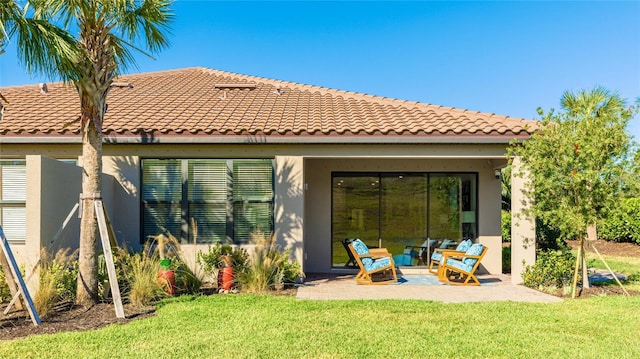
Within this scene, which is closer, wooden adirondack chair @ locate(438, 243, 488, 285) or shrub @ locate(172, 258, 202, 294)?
shrub @ locate(172, 258, 202, 294)

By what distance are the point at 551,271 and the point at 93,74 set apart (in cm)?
970

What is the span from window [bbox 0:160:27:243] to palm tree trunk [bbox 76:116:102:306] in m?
1.77

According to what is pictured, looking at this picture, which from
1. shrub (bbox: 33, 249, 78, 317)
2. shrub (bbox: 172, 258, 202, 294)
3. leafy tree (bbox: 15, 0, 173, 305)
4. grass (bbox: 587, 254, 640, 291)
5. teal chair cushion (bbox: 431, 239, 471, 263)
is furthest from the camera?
teal chair cushion (bbox: 431, 239, 471, 263)

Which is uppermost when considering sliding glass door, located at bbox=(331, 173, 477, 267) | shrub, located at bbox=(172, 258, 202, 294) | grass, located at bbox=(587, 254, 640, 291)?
sliding glass door, located at bbox=(331, 173, 477, 267)

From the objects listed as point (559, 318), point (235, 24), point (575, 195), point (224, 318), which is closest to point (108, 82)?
point (224, 318)

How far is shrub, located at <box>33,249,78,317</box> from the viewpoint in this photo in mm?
6777

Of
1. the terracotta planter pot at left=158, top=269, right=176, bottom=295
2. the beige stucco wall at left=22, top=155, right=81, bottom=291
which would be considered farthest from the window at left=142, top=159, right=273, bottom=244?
the beige stucco wall at left=22, top=155, right=81, bottom=291

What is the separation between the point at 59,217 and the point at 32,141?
2510 mm

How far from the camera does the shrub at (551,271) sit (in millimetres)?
9141

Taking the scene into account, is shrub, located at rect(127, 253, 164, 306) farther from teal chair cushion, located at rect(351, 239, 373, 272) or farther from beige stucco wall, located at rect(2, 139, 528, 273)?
teal chair cushion, located at rect(351, 239, 373, 272)

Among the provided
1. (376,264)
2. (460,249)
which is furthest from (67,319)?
(460,249)

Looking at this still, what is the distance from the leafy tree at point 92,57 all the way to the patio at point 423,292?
3839mm

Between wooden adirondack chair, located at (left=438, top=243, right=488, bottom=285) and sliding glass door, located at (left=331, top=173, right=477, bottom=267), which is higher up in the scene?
sliding glass door, located at (left=331, top=173, right=477, bottom=267)

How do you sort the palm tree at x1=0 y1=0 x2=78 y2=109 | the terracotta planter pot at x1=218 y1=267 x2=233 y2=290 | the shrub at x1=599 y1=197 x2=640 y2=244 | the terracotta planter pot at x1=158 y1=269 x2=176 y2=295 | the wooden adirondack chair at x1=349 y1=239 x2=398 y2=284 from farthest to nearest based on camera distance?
the shrub at x1=599 y1=197 x2=640 y2=244, the wooden adirondack chair at x1=349 y1=239 x2=398 y2=284, the terracotta planter pot at x1=218 y1=267 x2=233 y2=290, the terracotta planter pot at x1=158 y1=269 x2=176 y2=295, the palm tree at x1=0 y1=0 x2=78 y2=109
